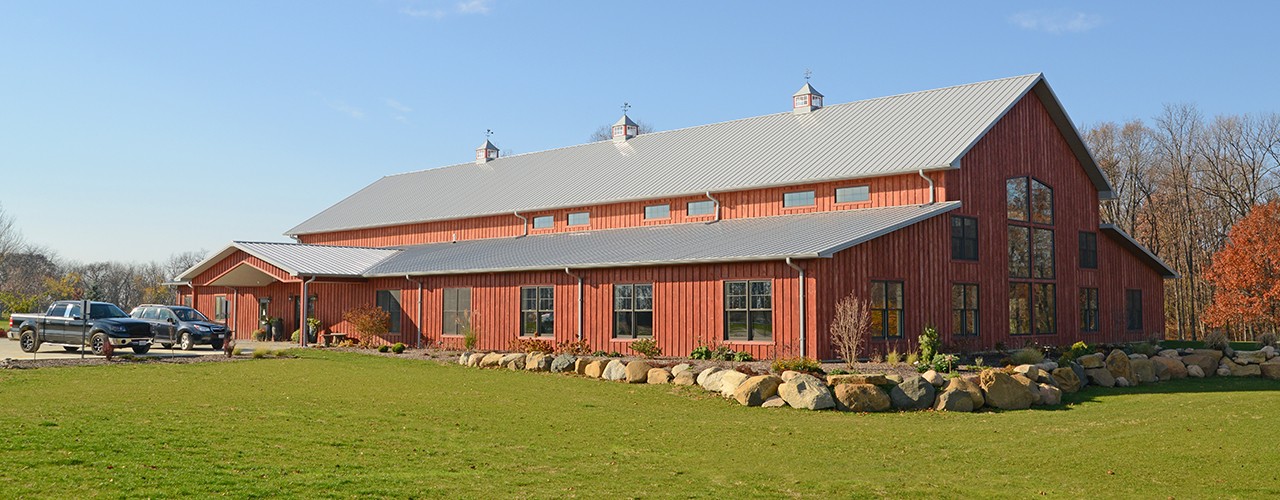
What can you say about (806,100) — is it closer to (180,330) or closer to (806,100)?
(806,100)

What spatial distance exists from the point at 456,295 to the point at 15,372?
1308 cm

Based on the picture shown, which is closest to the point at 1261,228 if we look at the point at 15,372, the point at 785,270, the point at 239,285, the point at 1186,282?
the point at 1186,282

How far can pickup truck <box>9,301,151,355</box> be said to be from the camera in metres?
28.8

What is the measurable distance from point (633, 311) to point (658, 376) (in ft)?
21.1

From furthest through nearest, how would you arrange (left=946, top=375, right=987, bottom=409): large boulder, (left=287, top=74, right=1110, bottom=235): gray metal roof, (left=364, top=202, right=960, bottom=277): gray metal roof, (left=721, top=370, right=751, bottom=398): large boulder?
(left=287, top=74, right=1110, bottom=235): gray metal roof
(left=364, top=202, right=960, bottom=277): gray metal roof
(left=721, top=370, right=751, bottom=398): large boulder
(left=946, top=375, right=987, bottom=409): large boulder

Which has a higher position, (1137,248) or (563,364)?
(1137,248)

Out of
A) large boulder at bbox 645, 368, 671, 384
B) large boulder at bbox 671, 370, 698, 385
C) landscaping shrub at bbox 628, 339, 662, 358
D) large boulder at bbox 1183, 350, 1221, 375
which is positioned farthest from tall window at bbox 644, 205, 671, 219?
large boulder at bbox 1183, 350, 1221, 375

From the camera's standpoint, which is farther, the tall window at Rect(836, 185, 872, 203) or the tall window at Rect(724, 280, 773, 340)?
the tall window at Rect(836, 185, 872, 203)

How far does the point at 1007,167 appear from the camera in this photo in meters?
30.8

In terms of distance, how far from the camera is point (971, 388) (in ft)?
62.2

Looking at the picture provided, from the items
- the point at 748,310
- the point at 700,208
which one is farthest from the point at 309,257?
the point at 748,310

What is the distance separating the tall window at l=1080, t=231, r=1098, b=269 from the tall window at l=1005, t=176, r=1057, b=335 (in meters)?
2.40

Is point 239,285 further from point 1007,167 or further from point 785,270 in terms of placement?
point 1007,167

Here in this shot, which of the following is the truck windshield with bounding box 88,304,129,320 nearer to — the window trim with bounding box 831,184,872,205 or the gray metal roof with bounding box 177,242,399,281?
the gray metal roof with bounding box 177,242,399,281
